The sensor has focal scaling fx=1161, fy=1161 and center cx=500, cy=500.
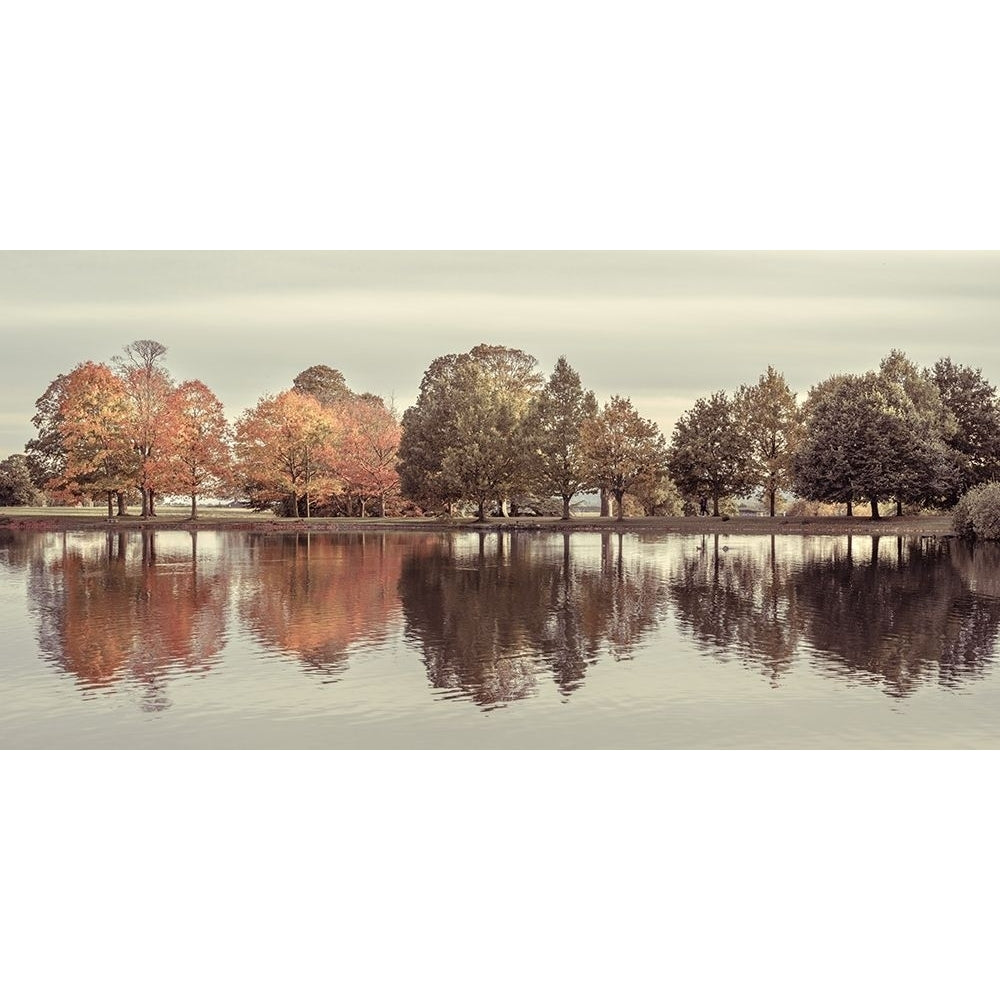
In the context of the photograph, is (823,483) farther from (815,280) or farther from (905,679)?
(905,679)

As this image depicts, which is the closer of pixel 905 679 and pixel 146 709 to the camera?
pixel 146 709

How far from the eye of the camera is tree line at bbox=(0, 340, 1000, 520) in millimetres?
37125

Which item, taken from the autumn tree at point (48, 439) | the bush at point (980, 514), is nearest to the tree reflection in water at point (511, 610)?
the autumn tree at point (48, 439)

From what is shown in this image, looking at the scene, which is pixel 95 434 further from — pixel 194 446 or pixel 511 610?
pixel 511 610

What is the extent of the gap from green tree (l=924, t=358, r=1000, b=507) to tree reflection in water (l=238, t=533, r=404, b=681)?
23.9 m

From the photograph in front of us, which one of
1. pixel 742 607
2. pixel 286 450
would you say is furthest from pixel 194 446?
pixel 742 607

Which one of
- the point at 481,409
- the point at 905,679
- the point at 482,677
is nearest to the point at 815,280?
the point at 905,679

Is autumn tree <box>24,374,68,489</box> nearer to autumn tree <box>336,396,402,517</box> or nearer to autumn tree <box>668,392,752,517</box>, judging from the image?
autumn tree <box>336,396,402,517</box>

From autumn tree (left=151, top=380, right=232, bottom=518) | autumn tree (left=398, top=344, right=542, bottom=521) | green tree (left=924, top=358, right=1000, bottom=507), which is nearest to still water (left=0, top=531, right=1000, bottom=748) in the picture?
autumn tree (left=151, top=380, right=232, bottom=518)

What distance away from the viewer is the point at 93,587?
2238cm

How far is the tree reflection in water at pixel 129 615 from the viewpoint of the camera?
1365 cm

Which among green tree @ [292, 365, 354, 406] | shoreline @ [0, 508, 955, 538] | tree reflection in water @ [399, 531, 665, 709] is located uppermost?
green tree @ [292, 365, 354, 406]

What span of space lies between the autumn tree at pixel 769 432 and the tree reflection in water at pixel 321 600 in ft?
75.7
